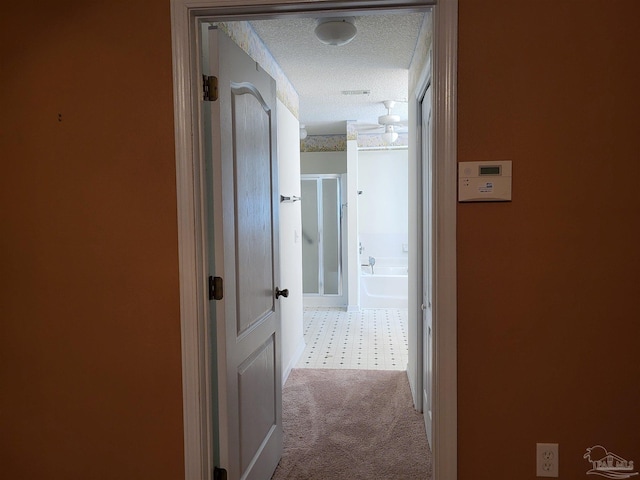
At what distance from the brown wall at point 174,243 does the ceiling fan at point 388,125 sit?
325cm

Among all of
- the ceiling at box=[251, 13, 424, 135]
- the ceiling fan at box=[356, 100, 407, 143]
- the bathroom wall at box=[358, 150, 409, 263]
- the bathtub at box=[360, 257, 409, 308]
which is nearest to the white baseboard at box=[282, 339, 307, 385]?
the bathtub at box=[360, 257, 409, 308]

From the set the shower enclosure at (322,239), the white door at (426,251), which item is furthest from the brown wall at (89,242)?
the shower enclosure at (322,239)

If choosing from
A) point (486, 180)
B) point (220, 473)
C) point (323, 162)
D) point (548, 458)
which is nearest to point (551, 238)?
point (486, 180)

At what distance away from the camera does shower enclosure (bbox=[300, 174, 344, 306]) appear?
642 cm

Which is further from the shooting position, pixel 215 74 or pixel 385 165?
pixel 385 165

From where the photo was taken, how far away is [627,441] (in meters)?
1.51

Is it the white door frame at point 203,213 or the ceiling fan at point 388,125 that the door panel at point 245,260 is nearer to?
the white door frame at point 203,213

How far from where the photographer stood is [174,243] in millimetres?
1623

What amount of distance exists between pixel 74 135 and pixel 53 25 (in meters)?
0.42

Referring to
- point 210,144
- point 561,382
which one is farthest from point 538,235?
point 210,144

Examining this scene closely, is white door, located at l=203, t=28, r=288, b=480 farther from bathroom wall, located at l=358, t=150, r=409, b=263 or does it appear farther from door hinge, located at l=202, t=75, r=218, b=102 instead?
bathroom wall, located at l=358, t=150, r=409, b=263

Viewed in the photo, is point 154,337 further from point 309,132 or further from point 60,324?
point 309,132

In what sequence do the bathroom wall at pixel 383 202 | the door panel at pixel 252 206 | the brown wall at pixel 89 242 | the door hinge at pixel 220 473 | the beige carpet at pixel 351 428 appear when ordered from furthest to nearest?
the bathroom wall at pixel 383 202, the beige carpet at pixel 351 428, the door panel at pixel 252 206, the door hinge at pixel 220 473, the brown wall at pixel 89 242

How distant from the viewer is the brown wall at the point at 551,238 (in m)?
1.47
